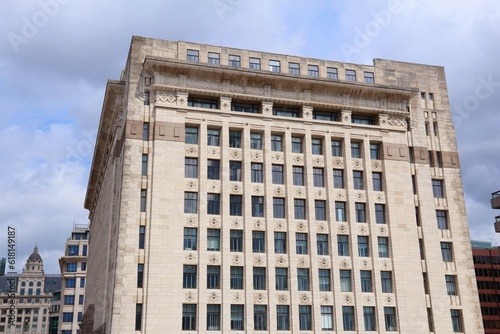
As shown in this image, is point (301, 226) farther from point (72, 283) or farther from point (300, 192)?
point (72, 283)

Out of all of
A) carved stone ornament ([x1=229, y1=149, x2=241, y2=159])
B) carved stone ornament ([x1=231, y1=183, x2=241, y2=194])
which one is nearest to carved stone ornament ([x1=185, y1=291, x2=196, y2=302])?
carved stone ornament ([x1=231, y1=183, x2=241, y2=194])

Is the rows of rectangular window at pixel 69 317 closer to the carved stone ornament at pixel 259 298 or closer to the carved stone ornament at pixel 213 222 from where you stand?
the carved stone ornament at pixel 213 222

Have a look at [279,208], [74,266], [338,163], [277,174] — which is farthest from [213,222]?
[74,266]

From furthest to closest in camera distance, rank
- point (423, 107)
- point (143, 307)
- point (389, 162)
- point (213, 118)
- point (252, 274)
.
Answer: point (423, 107)
point (389, 162)
point (213, 118)
point (252, 274)
point (143, 307)

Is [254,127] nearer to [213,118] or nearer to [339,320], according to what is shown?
[213,118]

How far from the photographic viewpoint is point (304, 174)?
49.4 meters

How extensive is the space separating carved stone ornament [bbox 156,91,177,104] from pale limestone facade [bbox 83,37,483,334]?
5.5 inches

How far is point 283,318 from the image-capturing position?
4466cm

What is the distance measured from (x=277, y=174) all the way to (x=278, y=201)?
256 cm

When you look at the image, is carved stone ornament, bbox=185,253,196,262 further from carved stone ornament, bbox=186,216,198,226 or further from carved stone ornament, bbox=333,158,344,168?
carved stone ornament, bbox=333,158,344,168

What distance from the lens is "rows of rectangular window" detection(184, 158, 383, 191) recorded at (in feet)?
154

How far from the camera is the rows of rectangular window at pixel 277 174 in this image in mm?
47000

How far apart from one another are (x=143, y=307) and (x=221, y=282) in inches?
255

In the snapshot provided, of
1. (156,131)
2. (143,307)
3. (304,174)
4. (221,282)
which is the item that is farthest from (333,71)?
(143,307)
